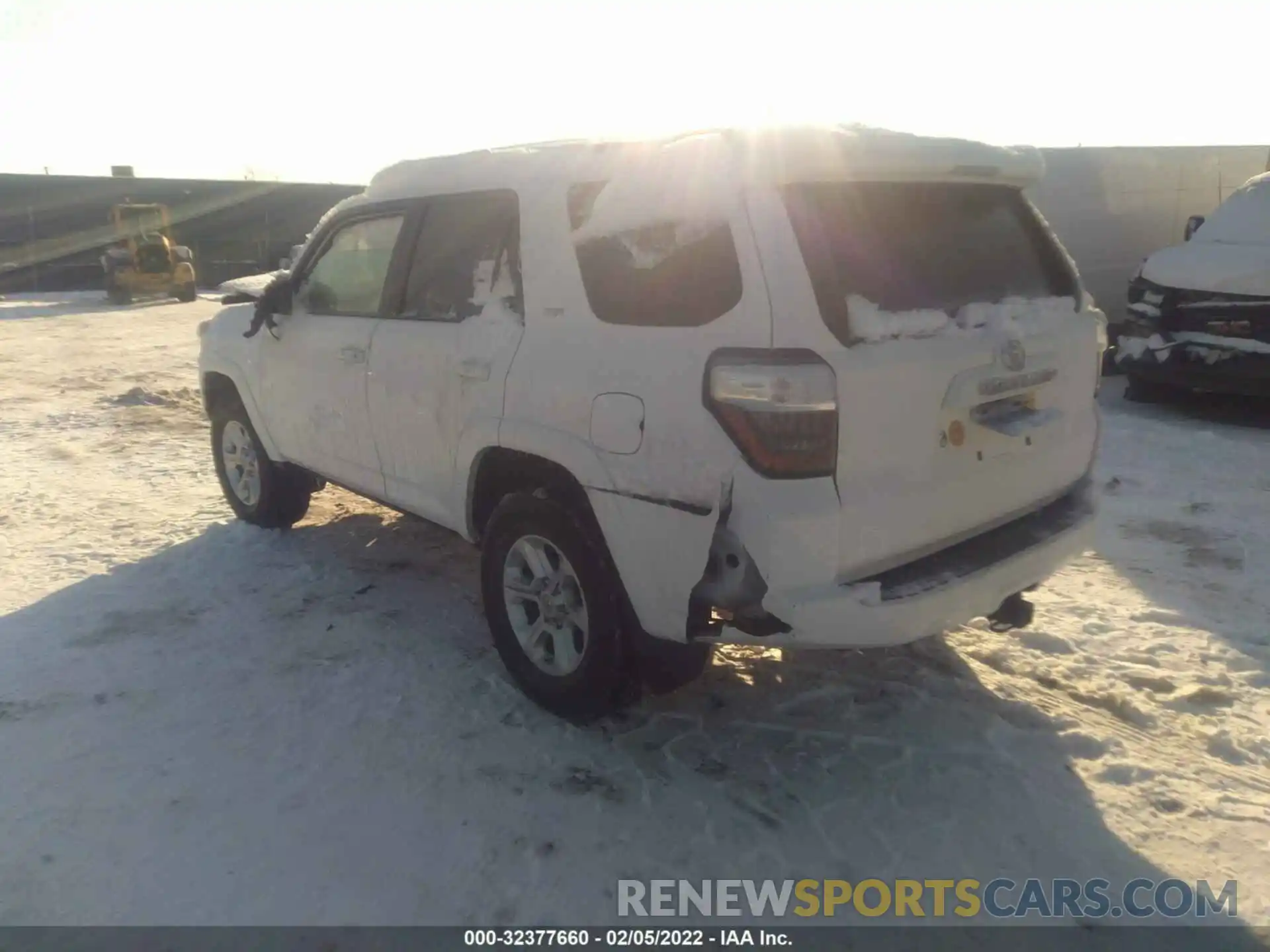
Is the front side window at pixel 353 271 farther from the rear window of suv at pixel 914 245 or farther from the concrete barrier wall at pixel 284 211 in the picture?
the concrete barrier wall at pixel 284 211

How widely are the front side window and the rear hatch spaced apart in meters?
2.11

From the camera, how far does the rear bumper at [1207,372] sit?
7473 millimetres

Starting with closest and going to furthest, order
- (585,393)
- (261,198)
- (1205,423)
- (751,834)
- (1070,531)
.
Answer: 1. (751,834)
2. (585,393)
3. (1070,531)
4. (1205,423)
5. (261,198)

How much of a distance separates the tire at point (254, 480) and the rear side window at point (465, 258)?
5.89 feet

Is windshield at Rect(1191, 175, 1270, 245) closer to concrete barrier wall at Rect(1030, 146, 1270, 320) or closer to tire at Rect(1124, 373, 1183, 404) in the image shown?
tire at Rect(1124, 373, 1183, 404)

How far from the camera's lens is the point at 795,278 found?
2.68 metres

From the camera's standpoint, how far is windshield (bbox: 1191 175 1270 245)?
8.40 meters

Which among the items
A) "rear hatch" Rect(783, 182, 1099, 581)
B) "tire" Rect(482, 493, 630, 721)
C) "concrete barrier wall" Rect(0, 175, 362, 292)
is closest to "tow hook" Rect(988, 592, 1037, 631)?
"rear hatch" Rect(783, 182, 1099, 581)

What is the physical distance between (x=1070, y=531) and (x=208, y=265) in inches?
1099

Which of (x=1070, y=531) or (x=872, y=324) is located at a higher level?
(x=872, y=324)

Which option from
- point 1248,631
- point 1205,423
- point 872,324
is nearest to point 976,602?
point 872,324

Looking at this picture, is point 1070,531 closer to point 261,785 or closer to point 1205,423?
point 261,785

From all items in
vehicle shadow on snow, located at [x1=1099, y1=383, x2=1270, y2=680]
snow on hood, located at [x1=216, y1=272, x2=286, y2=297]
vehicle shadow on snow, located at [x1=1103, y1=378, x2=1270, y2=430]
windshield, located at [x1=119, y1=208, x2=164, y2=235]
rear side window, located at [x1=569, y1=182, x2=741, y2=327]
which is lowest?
vehicle shadow on snow, located at [x1=1103, y1=378, x2=1270, y2=430]

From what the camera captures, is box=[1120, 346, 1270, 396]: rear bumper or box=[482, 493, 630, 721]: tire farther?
box=[1120, 346, 1270, 396]: rear bumper
